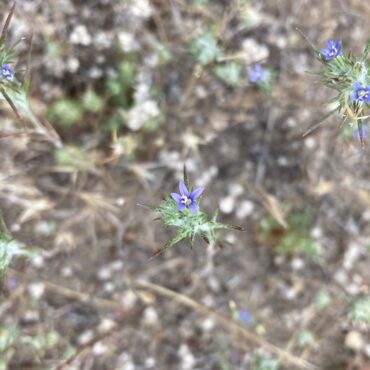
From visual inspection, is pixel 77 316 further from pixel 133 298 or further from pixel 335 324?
pixel 335 324

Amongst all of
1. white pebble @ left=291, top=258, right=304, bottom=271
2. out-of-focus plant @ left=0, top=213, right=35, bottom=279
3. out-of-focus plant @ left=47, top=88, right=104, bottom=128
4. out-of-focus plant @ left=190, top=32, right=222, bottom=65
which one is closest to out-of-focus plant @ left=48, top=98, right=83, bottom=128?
out-of-focus plant @ left=47, top=88, right=104, bottom=128

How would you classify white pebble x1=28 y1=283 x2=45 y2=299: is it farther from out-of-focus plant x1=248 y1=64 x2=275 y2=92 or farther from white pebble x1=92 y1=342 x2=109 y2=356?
out-of-focus plant x1=248 y1=64 x2=275 y2=92

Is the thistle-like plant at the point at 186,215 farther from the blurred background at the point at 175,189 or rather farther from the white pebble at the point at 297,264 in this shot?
the white pebble at the point at 297,264

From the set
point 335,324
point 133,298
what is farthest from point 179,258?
point 335,324

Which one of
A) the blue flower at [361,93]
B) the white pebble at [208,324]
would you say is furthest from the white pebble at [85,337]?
the blue flower at [361,93]

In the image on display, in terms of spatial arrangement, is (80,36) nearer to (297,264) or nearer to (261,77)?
(261,77)
